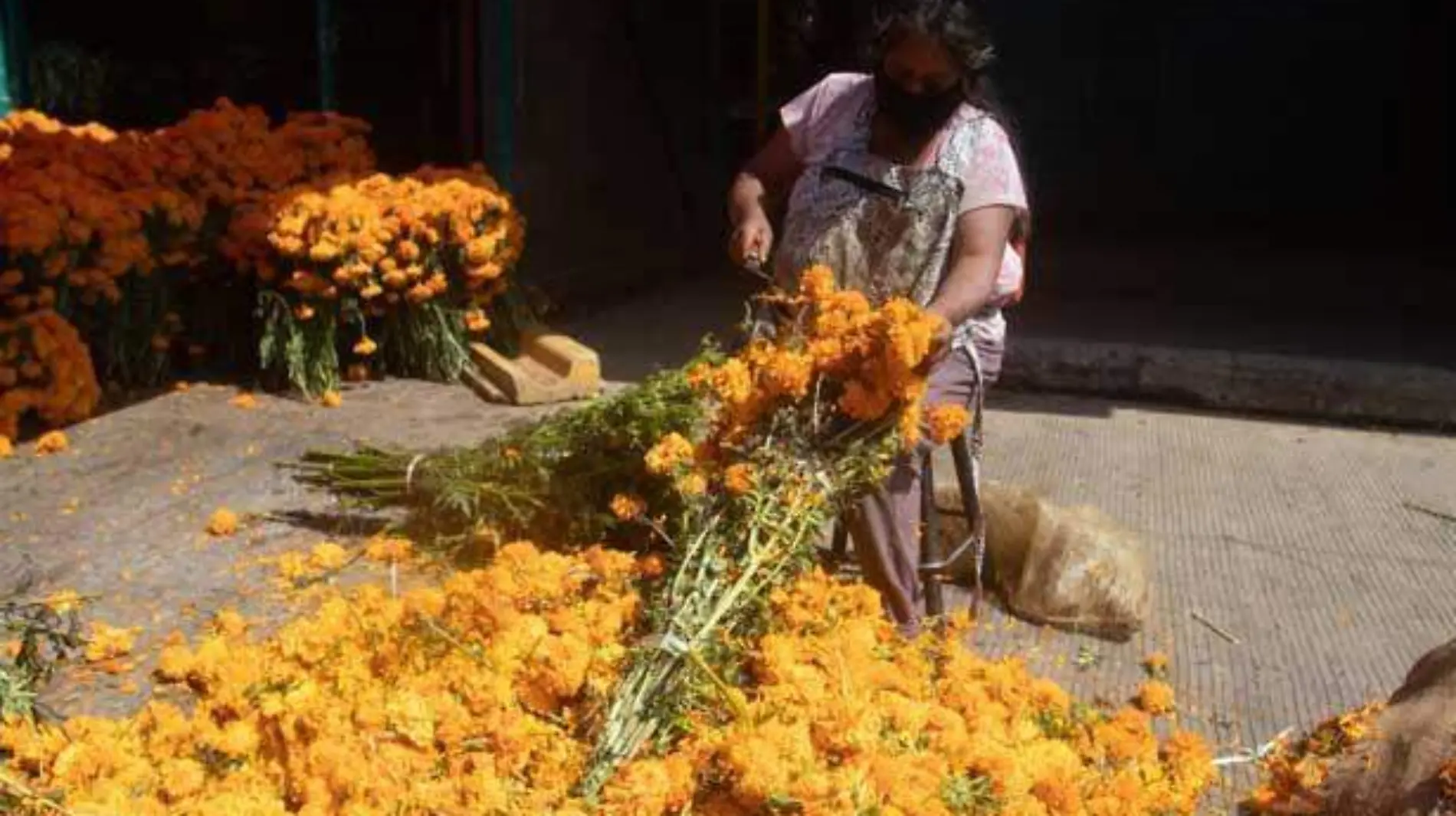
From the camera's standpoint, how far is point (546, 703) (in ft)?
8.70

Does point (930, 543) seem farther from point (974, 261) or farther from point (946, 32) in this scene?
point (946, 32)

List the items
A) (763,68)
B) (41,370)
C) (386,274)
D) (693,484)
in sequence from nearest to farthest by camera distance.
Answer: (693,484), (41,370), (386,274), (763,68)

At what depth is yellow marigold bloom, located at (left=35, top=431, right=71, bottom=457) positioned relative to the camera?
553 centimetres

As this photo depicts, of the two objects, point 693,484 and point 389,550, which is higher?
point 693,484

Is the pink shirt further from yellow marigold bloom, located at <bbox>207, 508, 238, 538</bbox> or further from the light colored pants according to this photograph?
yellow marigold bloom, located at <bbox>207, 508, 238, 538</bbox>

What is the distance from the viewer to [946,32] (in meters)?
3.39

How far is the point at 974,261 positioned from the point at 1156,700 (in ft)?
3.67

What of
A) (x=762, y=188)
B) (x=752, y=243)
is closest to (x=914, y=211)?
(x=752, y=243)

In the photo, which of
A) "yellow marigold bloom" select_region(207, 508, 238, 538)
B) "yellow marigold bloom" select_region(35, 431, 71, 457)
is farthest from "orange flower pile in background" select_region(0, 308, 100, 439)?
"yellow marigold bloom" select_region(207, 508, 238, 538)

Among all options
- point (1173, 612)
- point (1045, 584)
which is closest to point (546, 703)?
point (1045, 584)

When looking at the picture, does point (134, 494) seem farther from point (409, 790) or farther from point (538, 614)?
point (409, 790)

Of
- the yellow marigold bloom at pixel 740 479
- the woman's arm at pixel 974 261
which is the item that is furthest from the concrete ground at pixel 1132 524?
the yellow marigold bloom at pixel 740 479

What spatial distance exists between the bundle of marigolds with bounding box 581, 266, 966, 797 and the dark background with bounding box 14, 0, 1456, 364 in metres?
5.11

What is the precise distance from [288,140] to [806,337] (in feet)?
14.9
